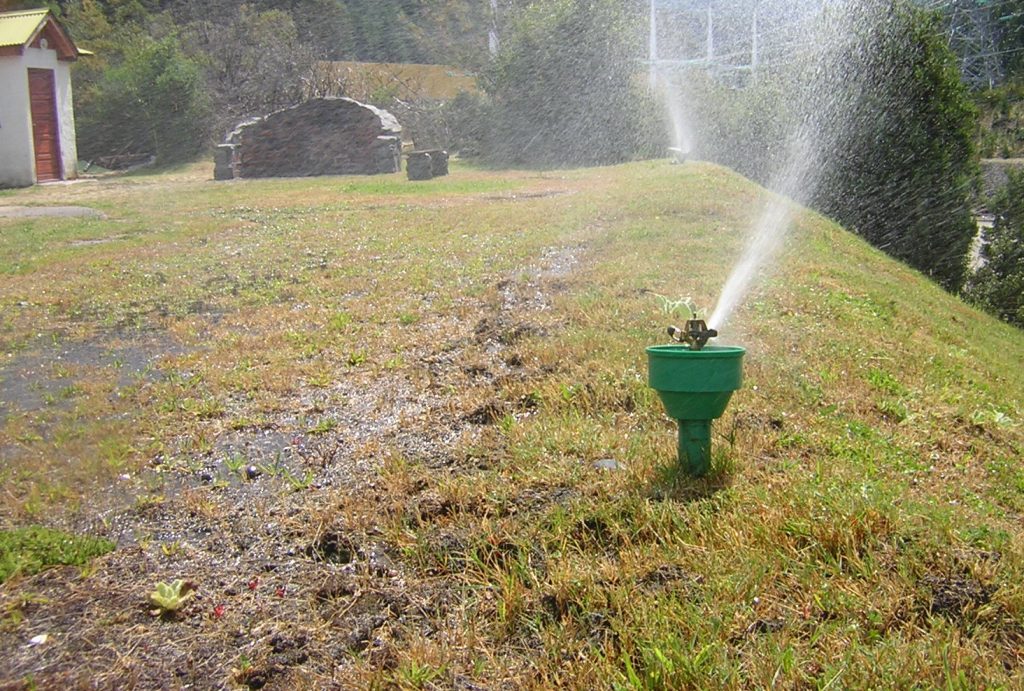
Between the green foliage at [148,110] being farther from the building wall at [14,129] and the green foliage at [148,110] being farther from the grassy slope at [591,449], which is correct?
the grassy slope at [591,449]

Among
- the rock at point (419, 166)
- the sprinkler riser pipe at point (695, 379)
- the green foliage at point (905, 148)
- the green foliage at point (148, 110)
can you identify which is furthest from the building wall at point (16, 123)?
the sprinkler riser pipe at point (695, 379)

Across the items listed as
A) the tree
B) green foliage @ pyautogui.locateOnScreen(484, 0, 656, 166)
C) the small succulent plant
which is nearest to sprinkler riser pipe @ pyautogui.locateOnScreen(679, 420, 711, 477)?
the small succulent plant

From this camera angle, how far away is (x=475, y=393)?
169 inches

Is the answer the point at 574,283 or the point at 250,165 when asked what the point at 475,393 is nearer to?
the point at 574,283

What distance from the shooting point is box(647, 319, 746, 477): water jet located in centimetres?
283

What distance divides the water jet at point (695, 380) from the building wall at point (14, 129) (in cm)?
1981

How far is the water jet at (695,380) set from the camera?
2832mm

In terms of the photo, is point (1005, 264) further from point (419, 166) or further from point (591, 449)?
point (591, 449)

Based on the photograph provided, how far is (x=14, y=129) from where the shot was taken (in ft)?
64.4

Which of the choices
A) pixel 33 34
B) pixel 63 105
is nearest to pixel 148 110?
pixel 63 105

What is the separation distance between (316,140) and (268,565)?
66.1 ft

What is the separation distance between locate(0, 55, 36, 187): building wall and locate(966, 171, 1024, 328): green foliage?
689 inches

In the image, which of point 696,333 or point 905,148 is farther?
point 905,148

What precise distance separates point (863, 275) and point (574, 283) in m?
3.01
